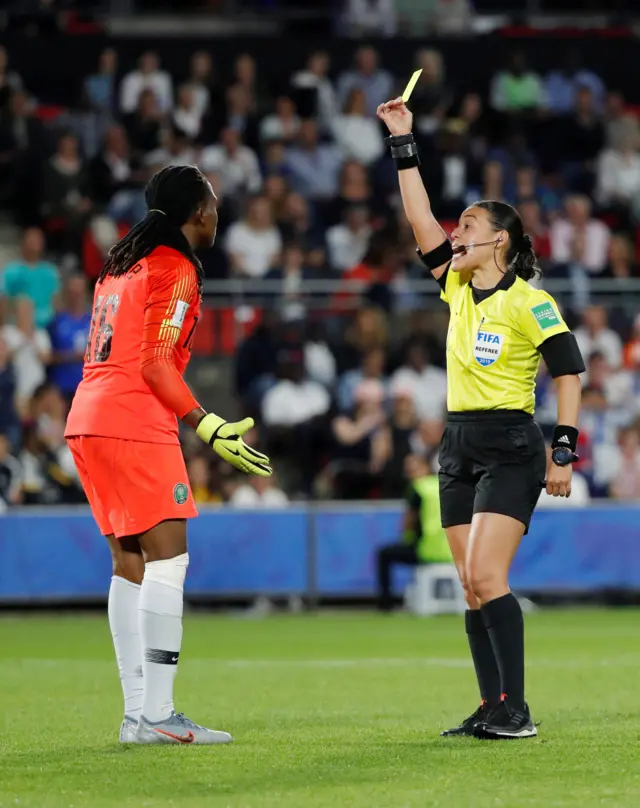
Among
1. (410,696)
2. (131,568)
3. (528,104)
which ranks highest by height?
(528,104)

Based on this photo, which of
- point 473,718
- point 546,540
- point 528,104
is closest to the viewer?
point 473,718

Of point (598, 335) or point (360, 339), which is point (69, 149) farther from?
point (598, 335)

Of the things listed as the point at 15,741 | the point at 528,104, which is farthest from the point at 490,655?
the point at 528,104

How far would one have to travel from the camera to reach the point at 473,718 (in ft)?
22.2

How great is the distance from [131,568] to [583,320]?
1180 centimetres

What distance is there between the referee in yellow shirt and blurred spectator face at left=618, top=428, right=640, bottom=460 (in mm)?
9999

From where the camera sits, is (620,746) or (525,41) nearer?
(620,746)

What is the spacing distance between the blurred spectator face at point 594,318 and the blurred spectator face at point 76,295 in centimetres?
526

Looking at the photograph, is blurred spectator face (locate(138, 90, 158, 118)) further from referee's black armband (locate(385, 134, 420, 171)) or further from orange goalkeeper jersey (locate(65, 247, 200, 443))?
orange goalkeeper jersey (locate(65, 247, 200, 443))

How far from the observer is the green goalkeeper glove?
6363 mm

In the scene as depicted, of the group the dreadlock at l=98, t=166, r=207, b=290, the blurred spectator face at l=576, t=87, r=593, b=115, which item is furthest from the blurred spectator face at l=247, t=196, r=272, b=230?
the dreadlock at l=98, t=166, r=207, b=290

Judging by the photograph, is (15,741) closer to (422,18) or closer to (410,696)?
(410,696)

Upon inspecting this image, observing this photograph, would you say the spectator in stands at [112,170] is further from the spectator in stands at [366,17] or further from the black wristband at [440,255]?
the black wristband at [440,255]

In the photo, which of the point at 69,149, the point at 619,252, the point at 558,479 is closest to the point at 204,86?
the point at 69,149
